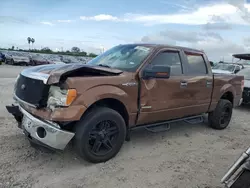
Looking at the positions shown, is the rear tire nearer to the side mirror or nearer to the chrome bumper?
the side mirror

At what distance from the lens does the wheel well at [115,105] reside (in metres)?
3.95

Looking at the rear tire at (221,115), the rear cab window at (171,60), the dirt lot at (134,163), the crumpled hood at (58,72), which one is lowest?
the dirt lot at (134,163)

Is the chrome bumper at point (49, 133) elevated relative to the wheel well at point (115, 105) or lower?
lower

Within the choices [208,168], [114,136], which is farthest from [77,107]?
[208,168]

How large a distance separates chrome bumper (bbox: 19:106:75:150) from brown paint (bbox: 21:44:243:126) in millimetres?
116

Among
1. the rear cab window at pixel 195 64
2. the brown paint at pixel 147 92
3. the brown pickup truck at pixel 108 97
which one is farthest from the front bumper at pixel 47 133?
the rear cab window at pixel 195 64

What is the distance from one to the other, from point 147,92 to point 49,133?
1.75 metres

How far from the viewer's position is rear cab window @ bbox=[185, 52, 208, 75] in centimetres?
527

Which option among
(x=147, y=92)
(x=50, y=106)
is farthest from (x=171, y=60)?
(x=50, y=106)

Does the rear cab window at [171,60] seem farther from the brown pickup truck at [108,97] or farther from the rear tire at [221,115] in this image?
the rear tire at [221,115]

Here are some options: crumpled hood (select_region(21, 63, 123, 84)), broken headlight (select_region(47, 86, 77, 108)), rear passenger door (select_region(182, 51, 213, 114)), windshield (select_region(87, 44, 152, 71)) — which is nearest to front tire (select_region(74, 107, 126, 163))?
broken headlight (select_region(47, 86, 77, 108))

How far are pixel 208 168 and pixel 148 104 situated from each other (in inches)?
55.0

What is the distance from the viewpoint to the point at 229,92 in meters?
6.36

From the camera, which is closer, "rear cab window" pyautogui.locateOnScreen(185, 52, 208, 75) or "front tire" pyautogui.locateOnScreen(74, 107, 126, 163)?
"front tire" pyautogui.locateOnScreen(74, 107, 126, 163)
